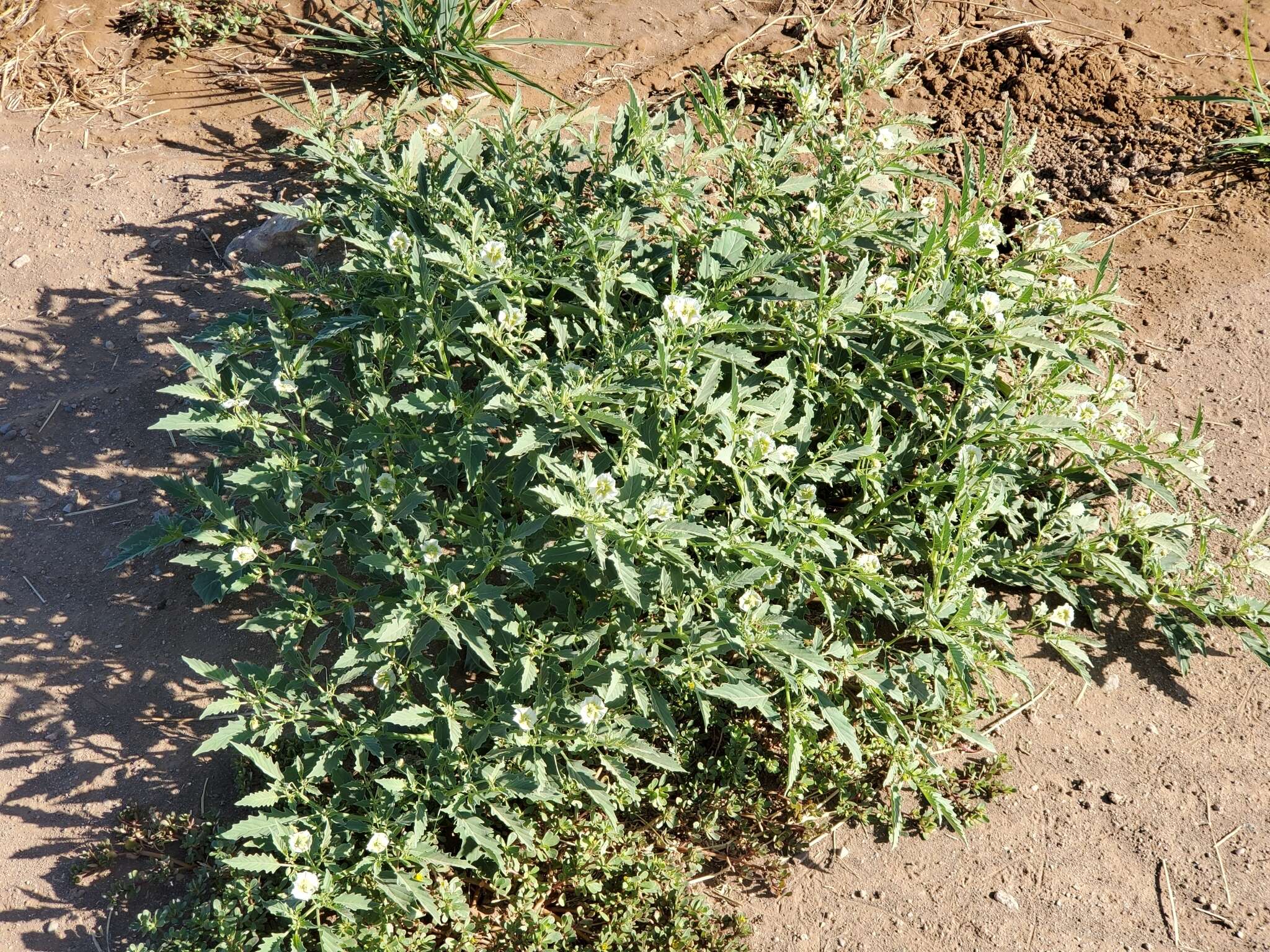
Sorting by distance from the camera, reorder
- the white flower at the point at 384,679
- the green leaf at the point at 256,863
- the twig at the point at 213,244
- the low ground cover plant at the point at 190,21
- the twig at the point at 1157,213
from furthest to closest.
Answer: the low ground cover plant at the point at 190,21 → the twig at the point at 213,244 → the twig at the point at 1157,213 → the white flower at the point at 384,679 → the green leaf at the point at 256,863

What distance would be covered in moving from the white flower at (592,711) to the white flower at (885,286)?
5.36 ft

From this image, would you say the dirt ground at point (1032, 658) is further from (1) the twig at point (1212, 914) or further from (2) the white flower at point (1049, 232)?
(2) the white flower at point (1049, 232)

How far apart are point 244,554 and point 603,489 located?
113 cm

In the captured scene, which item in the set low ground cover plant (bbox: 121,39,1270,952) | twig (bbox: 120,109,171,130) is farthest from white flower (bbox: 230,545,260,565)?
twig (bbox: 120,109,171,130)

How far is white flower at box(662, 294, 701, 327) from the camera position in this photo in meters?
3.01

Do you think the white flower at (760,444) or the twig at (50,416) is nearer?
the white flower at (760,444)

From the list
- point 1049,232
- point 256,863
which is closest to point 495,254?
point 256,863

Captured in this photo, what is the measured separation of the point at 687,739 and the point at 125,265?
11.3 feet

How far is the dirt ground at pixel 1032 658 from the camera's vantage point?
324 centimetres

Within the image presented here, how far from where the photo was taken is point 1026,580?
3578 millimetres

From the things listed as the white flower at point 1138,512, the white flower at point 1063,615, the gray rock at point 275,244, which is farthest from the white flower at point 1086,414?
the gray rock at point 275,244

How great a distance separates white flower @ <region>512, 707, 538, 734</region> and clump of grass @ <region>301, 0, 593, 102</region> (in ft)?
10.4

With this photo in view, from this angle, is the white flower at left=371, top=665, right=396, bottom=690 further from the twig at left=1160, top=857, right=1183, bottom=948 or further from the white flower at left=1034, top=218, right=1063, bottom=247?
the white flower at left=1034, top=218, right=1063, bottom=247

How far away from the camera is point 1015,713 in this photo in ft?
11.7
